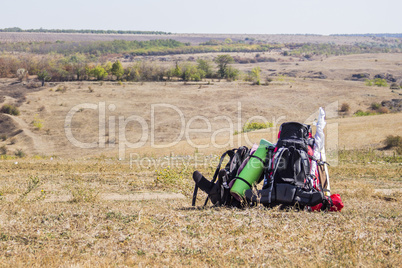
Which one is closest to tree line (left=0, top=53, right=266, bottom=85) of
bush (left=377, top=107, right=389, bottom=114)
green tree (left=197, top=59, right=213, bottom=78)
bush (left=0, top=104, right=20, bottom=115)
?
green tree (left=197, top=59, right=213, bottom=78)

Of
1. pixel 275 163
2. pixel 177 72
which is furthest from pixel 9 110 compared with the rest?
pixel 275 163

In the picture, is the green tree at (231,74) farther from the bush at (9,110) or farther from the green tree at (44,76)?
the bush at (9,110)

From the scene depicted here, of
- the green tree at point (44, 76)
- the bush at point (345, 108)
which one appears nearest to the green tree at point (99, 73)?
the green tree at point (44, 76)

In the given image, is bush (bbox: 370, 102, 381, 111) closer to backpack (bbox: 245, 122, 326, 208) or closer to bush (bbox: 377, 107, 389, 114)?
bush (bbox: 377, 107, 389, 114)

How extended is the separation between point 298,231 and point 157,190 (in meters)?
5.20

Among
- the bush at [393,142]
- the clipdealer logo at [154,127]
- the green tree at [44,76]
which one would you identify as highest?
the green tree at [44,76]

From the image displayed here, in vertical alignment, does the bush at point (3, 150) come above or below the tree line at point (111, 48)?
below

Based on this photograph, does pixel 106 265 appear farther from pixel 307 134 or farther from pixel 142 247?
pixel 307 134

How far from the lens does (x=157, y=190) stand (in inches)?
390

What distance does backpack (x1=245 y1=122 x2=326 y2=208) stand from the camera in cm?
616

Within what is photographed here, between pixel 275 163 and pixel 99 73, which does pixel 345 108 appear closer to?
pixel 99 73

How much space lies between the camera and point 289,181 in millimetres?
6234

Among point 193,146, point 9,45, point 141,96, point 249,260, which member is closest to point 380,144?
point 193,146

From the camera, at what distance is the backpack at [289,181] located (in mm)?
6156
